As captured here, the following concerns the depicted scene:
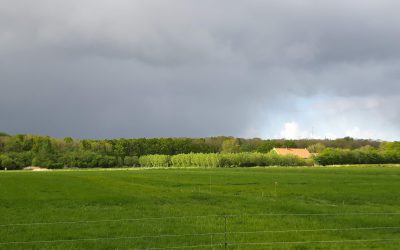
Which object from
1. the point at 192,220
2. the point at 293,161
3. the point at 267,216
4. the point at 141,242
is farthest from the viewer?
the point at 293,161

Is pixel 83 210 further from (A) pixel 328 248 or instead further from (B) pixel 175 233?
(A) pixel 328 248

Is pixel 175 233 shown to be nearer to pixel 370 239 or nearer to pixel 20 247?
pixel 20 247

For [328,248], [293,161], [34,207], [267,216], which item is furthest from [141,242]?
[293,161]

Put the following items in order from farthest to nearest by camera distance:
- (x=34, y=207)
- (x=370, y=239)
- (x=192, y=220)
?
(x=34, y=207) → (x=192, y=220) → (x=370, y=239)

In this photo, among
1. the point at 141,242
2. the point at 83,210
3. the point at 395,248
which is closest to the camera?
the point at 395,248

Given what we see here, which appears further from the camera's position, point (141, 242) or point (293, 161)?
point (293, 161)

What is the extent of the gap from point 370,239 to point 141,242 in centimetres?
873

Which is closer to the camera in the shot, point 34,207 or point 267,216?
point 267,216

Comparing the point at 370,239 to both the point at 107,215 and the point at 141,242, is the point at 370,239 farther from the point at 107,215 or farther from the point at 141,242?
the point at 107,215

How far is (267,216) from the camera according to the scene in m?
27.0

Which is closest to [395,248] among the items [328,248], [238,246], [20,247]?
[328,248]

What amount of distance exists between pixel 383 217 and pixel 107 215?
15.4 m

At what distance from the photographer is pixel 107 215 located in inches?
1125

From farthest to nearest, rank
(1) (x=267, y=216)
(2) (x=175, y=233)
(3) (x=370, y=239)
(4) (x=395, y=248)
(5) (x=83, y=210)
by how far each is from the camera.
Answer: (5) (x=83, y=210) < (1) (x=267, y=216) < (2) (x=175, y=233) < (3) (x=370, y=239) < (4) (x=395, y=248)
